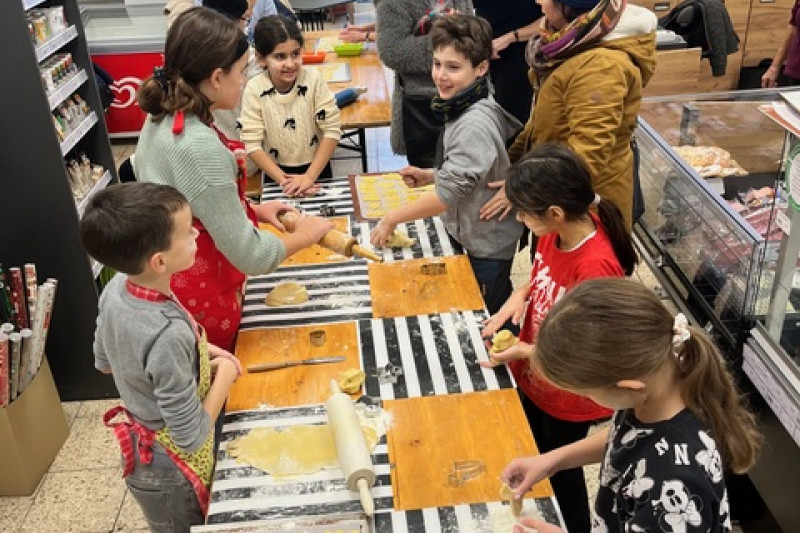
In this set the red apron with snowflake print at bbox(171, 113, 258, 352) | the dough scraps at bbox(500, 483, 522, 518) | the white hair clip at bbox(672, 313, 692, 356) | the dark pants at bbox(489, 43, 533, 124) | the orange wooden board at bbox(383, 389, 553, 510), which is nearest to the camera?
the white hair clip at bbox(672, 313, 692, 356)

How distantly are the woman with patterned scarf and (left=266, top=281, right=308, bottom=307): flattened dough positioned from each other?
78cm

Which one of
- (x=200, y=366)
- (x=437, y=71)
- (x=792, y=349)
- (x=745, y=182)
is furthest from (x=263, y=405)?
(x=745, y=182)

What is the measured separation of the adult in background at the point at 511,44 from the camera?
4605 mm

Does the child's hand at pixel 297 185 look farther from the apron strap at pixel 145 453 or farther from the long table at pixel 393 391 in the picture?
the apron strap at pixel 145 453

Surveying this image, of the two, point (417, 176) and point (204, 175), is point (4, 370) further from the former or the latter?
point (417, 176)

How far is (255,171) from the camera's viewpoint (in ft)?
14.6

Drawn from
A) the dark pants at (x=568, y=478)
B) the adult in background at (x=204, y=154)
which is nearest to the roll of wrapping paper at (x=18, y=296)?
the adult in background at (x=204, y=154)

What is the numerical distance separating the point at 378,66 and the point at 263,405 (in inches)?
151

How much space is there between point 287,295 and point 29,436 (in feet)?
5.18

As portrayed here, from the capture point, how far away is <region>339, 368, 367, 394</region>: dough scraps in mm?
2332

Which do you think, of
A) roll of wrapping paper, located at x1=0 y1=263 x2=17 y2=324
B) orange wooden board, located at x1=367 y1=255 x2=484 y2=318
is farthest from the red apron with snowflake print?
roll of wrapping paper, located at x1=0 y1=263 x2=17 y2=324

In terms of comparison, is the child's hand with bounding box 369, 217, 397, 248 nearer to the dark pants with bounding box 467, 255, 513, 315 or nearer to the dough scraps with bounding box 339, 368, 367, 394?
the dark pants with bounding box 467, 255, 513, 315

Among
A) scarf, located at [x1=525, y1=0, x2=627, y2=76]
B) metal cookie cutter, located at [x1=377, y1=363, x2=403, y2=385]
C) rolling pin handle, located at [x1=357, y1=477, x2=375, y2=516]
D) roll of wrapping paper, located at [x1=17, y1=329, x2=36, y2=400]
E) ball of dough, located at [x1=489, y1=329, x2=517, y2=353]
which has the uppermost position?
scarf, located at [x1=525, y1=0, x2=627, y2=76]

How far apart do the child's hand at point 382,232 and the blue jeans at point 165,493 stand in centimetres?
129
